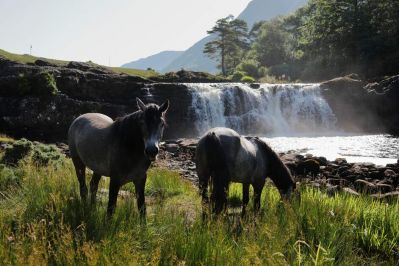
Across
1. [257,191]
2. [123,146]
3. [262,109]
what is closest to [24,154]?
[123,146]

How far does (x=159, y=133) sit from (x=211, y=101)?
31774 millimetres

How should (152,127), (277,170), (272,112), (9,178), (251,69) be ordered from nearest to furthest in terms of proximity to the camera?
(152,127)
(277,170)
(9,178)
(272,112)
(251,69)

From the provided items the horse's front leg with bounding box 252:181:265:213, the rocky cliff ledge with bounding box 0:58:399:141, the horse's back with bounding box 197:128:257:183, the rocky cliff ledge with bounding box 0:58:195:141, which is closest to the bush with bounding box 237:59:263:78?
the rocky cliff ledge with bounding box 0:58:399:141

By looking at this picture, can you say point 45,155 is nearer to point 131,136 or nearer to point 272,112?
point 131,136

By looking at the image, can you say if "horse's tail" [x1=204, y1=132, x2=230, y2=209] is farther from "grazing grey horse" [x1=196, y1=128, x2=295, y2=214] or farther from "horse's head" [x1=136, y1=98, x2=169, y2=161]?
"horse's head" [x1=136, y1=98, x2=169, y2=161]

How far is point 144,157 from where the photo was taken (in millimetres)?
7387

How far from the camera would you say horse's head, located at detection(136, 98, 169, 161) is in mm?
6297

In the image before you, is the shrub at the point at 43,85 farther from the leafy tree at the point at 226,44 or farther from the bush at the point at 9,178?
the leafy tree at the point at 226,44

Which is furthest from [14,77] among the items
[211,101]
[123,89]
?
[211,101]

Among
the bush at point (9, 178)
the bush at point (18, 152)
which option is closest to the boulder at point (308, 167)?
the bush at point (18, 152)

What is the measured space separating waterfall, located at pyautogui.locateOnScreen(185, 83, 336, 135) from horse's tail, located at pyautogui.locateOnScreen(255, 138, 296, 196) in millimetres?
26826

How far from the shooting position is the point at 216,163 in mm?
7738

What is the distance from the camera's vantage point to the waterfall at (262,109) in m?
37.7

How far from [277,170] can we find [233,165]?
Result: 164 centimetres
